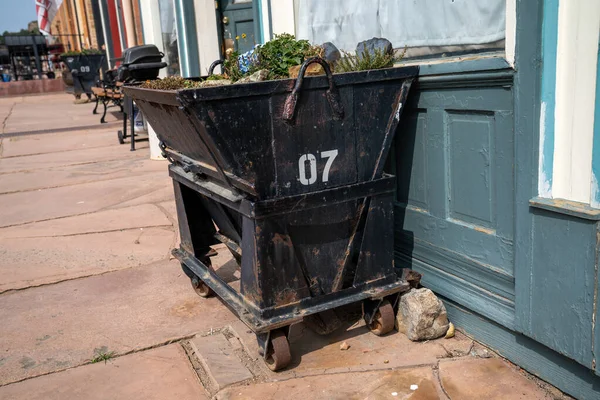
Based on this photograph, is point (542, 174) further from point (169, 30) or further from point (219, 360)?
point (169, 30)

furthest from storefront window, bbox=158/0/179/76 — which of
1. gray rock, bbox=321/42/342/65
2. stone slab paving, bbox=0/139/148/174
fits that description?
gray rock, bbox=321/42/342/65

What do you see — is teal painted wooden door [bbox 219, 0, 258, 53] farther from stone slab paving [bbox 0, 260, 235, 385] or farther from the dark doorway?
stone slab paving [bbox 0, 260, 235, 385]

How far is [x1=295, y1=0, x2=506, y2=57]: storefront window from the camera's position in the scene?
112 inches

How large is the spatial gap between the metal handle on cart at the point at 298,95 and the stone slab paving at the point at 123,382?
1414 mm

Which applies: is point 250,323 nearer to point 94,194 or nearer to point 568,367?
point 568,367

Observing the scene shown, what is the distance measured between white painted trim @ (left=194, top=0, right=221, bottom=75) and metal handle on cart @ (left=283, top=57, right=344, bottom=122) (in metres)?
5.20

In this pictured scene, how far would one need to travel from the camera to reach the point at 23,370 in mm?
3117

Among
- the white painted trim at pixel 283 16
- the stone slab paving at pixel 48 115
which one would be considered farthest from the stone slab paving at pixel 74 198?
the stone slab paving at pixel 48 115

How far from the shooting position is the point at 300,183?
9.33ft

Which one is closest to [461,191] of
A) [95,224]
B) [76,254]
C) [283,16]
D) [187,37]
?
[283,16]

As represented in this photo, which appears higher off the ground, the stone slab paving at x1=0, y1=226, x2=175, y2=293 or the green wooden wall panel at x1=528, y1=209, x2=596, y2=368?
the green wooden wall panel at x1=528, y1=209, x2=596, y2=368

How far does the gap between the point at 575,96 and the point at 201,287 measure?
2.59 meters

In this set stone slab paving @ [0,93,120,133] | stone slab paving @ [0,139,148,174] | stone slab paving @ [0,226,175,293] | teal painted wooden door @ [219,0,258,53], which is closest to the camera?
stone slab paving @ [0,226,175,293]

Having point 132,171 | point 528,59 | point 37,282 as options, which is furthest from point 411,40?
point 132,171
